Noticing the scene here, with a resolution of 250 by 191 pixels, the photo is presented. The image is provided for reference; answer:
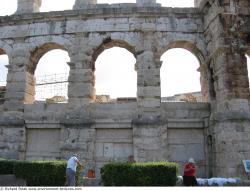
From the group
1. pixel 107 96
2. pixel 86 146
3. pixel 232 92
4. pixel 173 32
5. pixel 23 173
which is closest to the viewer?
pixel 23 173

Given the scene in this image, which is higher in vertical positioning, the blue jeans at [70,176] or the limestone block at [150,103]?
the limestone block at [150,103]

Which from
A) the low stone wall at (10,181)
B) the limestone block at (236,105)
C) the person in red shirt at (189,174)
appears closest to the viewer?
the person in red shirt at (189,174)

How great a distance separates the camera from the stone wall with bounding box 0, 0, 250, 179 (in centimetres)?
1241

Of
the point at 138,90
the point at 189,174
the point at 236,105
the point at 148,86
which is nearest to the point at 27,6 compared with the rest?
the point at 138,90

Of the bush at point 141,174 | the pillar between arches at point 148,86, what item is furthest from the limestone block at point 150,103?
the bush at point 141,174

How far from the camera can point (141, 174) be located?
961 centimetres

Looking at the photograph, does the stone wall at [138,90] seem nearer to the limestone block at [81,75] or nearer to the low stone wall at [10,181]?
the limestone block at [81,75]

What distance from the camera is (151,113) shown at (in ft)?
43.0

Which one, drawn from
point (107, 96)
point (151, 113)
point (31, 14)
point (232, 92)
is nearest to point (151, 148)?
point (151, 113)

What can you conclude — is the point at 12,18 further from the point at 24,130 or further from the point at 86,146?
the point at 86,146

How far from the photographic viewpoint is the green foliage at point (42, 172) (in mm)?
10188

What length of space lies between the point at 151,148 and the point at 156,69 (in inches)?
128

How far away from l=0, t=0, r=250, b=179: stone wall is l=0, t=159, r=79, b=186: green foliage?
2.61m

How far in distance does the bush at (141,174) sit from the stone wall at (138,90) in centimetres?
308
